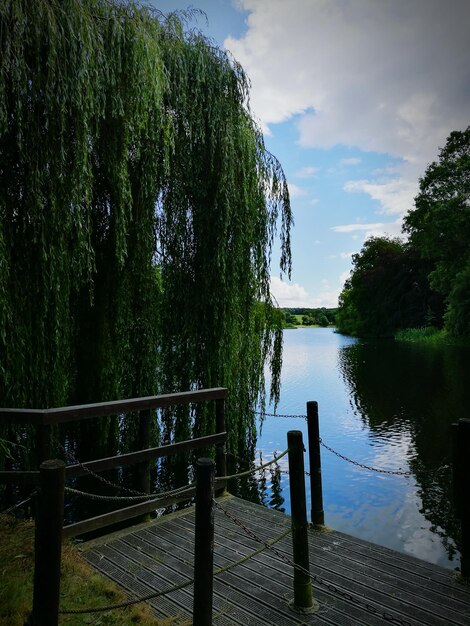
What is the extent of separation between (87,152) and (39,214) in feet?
2.98

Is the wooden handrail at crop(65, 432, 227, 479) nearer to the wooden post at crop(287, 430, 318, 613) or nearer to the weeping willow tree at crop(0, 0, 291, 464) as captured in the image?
the weeping willow tree at crop(0, 0, 291, 464)

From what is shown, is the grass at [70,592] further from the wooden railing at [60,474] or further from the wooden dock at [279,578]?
the wooden railing at [60,474]

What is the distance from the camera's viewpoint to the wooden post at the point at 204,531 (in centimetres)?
251

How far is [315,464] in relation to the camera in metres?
5.16

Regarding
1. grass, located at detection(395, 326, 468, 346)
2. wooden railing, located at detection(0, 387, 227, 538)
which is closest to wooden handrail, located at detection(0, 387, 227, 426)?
wooden railing, located at detection(0, 387, 227, 538)

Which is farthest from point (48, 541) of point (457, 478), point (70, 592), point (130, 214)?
point (130, 214)

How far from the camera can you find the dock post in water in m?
3.62

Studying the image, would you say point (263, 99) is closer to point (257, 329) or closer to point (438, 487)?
point (257, 329)

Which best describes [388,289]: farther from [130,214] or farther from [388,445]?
[130,214]

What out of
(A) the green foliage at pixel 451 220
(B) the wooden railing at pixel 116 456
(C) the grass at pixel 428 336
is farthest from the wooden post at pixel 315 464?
(C) the grass at pixel 428 336

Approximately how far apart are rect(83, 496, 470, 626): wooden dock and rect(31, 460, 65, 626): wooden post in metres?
1.32

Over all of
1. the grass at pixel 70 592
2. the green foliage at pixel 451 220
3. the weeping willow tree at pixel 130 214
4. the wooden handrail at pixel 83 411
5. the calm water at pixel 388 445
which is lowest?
the calm water at pixel 388 445

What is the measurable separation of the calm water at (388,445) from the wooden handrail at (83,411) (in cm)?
285

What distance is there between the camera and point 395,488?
8703 millimetres
